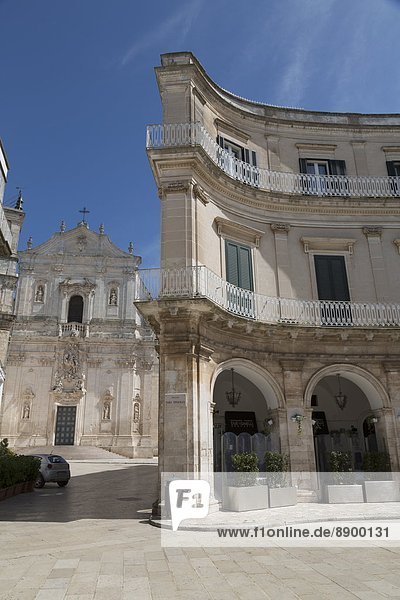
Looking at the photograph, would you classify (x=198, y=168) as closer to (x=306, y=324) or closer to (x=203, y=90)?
(x=203, y=90)

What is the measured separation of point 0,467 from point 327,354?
37.5 ft

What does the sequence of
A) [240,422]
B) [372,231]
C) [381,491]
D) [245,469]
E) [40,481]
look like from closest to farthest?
[245,469]
[381,491]
[240,422]
[372,231]
[40,481]

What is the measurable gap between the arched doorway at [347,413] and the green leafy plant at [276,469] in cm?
231

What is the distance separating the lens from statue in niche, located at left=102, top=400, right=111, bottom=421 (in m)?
37.5

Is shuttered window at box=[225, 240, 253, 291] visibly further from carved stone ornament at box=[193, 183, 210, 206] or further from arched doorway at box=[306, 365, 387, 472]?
arched doorway at box=[306, 365, 387, 472]

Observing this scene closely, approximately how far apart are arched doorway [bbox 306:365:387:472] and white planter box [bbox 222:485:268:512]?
360 centimetres

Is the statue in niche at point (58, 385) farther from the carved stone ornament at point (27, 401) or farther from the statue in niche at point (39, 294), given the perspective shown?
the statue in niche at point (39, 294)

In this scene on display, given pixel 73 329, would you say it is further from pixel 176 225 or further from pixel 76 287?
pixel 176 225

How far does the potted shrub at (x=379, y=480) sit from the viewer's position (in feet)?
44.1

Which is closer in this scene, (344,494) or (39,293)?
(344,494)

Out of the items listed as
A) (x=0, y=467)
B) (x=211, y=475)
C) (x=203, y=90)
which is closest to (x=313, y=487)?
(x=211, y=475)

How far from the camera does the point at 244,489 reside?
12008 millimetres

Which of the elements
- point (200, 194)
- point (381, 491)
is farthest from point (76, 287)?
point (381, 491)

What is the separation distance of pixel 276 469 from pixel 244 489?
4.86 ft
